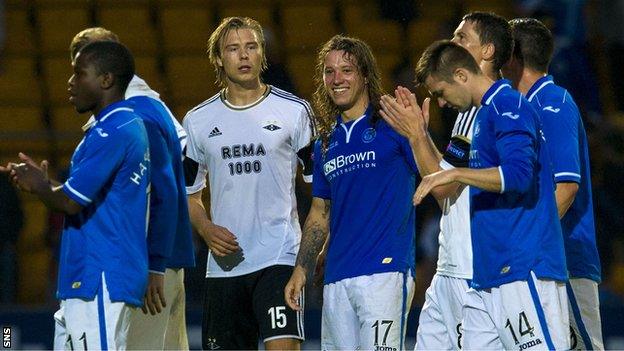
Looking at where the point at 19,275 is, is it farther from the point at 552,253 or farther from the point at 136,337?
the point at 552,253

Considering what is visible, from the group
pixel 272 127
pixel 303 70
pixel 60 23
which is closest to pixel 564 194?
pixel 272 127

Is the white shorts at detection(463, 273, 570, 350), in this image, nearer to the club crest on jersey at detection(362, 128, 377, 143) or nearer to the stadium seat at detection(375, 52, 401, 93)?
the club crest on jersey at detection(362, 128, 377, 143)

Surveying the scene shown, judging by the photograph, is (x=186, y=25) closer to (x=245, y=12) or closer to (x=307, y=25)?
(x=245, y=12)

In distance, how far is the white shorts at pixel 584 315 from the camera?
20.9 ft

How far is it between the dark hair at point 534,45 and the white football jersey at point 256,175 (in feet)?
3.91

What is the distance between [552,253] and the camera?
5.43 meters

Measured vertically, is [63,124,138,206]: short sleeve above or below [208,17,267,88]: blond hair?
below

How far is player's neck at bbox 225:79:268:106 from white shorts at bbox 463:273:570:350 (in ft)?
6.56

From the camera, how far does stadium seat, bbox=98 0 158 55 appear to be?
39.0 ft

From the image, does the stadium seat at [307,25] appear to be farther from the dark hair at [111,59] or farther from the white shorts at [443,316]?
the dark hair at [111,59]

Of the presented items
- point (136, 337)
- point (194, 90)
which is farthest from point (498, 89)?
point (194, 90)

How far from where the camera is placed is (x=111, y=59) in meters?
5.50

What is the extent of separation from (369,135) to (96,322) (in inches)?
70.5

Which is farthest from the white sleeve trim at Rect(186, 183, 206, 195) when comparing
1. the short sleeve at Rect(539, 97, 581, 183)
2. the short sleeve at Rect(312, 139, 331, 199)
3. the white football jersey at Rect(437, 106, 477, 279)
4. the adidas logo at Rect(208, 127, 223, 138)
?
the short sleeve at Rect(539, 97, 581, 183)
